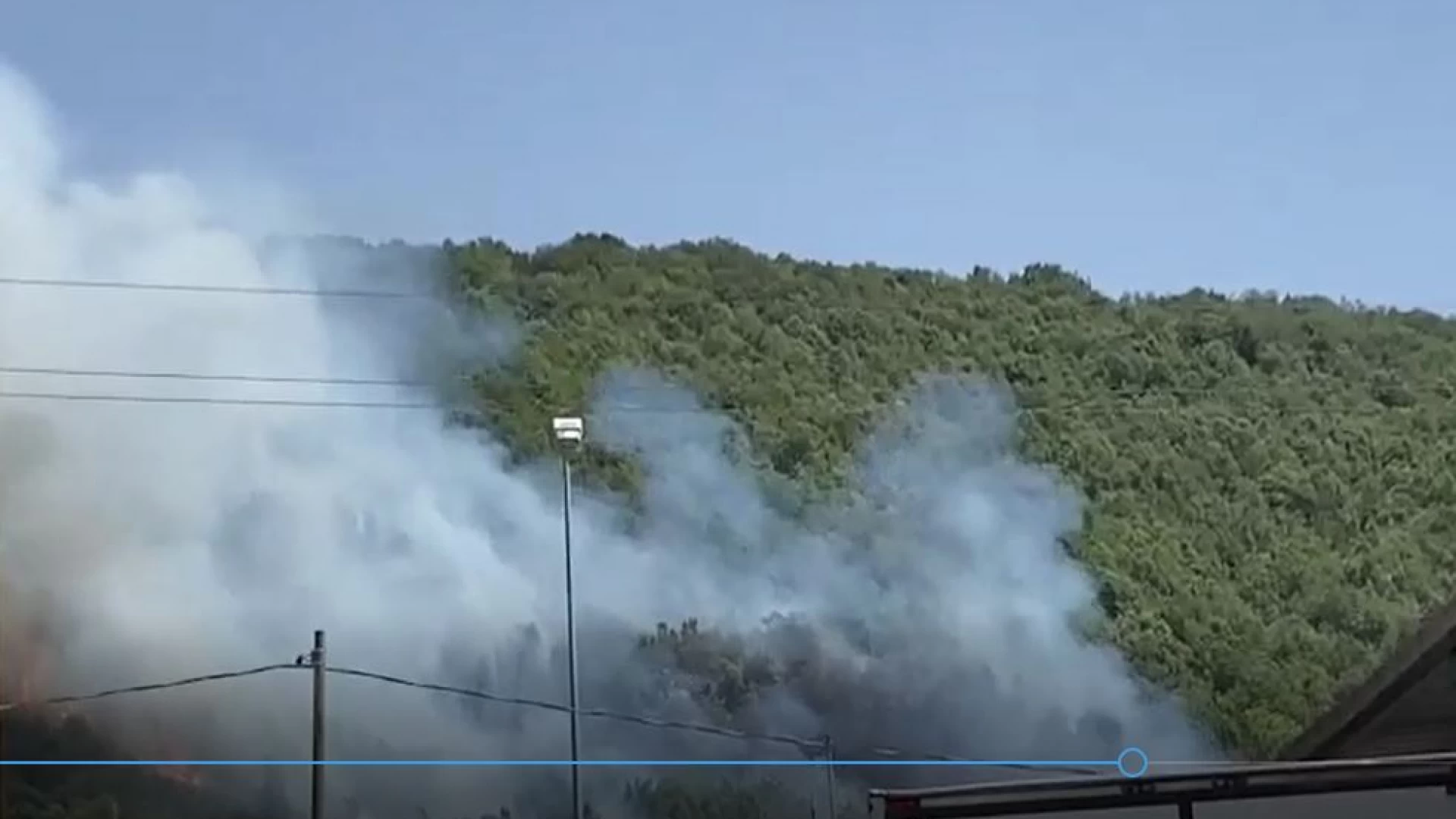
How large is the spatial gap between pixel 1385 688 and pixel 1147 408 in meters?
21.3

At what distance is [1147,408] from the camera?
1273 inches

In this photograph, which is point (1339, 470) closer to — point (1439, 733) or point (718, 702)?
point (718, 702)

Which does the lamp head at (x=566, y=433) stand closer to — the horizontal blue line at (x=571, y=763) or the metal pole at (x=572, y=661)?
the metal pole at (x=572, y=661)

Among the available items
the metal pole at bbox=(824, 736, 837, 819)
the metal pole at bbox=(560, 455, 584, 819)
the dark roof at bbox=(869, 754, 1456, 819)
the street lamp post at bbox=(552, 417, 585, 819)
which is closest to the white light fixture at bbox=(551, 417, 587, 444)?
the street lamp post at bbox=(552, 417, 585, 819)

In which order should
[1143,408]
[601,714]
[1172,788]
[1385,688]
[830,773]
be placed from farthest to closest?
[1143,408] < [830,773] < [601,714] < [1385,688] < [1172,788]

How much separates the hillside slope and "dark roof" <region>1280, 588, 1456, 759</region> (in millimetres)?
13841

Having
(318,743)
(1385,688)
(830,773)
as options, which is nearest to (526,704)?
(830,773)

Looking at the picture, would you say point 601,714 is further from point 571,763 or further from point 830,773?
point 830,773

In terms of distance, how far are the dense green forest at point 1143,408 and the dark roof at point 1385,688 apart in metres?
14.3

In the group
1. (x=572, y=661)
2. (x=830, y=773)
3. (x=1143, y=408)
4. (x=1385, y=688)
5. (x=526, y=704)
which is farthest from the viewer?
(x=1143, y=408)

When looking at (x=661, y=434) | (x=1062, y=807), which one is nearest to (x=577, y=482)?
(x=661, y=434)

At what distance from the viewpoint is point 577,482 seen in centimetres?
2603

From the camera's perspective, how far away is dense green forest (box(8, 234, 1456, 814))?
90.3 ft

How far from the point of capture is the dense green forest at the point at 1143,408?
27.5m
